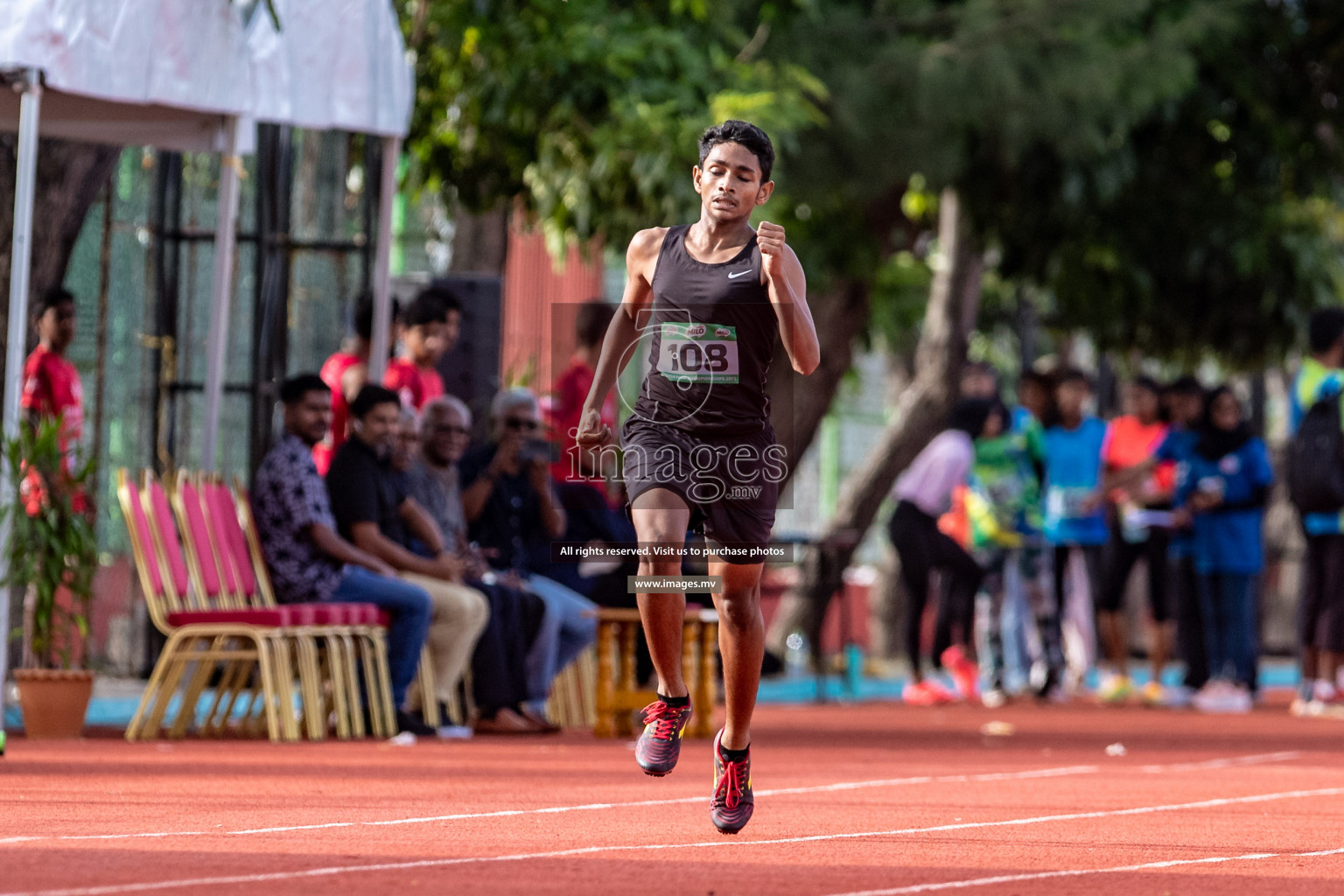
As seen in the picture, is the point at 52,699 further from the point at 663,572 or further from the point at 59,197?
the point at 663,572

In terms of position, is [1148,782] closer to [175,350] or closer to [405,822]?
[405,822]

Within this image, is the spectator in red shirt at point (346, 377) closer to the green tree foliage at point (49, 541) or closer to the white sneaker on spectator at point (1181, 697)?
the green tree foliage at point (49, 541)

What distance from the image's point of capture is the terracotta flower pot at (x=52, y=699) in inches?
424

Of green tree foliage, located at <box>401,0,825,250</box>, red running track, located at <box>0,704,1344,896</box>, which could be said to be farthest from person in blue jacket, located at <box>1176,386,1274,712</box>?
red running track, located at <box>0,704,1344,896</box>

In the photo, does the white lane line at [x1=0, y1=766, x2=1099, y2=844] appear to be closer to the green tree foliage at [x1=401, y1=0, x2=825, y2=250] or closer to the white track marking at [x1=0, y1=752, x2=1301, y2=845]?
the white track marking at [x1=0, y1=752, x2=1301, y2=845]

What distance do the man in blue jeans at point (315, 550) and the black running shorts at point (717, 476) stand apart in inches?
185

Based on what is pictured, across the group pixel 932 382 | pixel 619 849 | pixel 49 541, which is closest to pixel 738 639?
pixel 619 849

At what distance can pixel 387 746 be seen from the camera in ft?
34.8

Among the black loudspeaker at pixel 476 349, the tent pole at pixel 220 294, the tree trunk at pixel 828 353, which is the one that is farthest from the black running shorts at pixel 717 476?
the tree trunk at pixel 828 353

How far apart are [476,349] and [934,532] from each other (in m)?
3.35

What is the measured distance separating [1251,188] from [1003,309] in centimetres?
764

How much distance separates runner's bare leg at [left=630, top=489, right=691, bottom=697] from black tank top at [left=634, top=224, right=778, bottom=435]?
0.74 ft

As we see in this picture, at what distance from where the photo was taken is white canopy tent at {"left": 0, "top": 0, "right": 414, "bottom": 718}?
9.70m

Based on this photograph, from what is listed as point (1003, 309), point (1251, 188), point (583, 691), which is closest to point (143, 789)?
point (583, 691)
